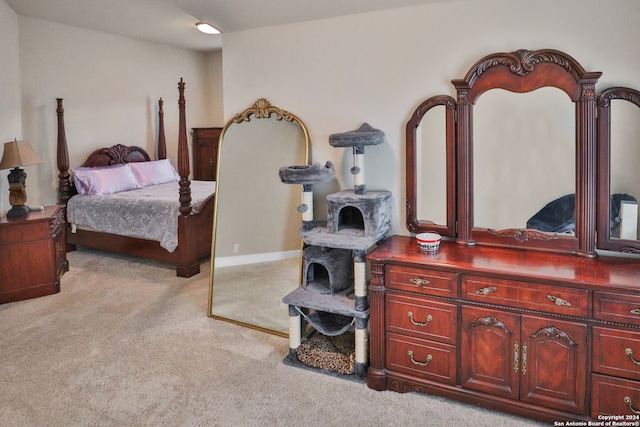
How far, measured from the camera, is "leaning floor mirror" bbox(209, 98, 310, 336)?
3.17m

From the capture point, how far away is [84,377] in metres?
2.59

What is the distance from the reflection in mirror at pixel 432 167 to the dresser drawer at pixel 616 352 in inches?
39.8

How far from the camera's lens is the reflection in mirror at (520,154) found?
238cm

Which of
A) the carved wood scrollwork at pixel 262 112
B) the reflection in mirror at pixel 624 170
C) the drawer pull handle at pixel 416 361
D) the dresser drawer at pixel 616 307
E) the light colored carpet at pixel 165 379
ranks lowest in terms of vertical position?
the light colored carpet at pixel 165 379

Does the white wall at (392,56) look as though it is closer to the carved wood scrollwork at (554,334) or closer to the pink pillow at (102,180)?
the carved wood scrollwork at (554,334)

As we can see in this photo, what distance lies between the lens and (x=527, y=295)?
2062 millimetres

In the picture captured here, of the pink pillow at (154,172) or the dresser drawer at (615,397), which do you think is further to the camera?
the pink pillow at (154,172)

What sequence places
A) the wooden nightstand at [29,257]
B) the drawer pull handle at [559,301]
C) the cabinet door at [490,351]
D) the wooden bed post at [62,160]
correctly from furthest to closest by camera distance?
the wooden bed post at [62,160] < the wooden nightstand at [29,257] < the cabinet door at [490,351] < the drawer pull handle at [559,301]

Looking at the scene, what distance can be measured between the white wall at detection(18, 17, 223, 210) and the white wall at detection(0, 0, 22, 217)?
27 centimetres

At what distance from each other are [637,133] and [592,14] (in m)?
0.63

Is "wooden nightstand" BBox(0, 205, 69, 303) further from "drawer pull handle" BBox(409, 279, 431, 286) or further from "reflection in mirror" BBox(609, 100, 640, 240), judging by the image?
"reflection in mirror" BBox(609, 100, 640, 240)

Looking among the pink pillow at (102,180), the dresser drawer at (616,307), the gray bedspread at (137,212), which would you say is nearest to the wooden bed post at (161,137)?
the pink pillow at (102,180)

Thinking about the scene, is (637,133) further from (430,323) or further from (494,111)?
(430,323)

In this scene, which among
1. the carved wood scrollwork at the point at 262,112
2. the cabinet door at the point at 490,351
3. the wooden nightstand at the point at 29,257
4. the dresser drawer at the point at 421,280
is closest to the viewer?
the cabinet door at the point at 490,351
